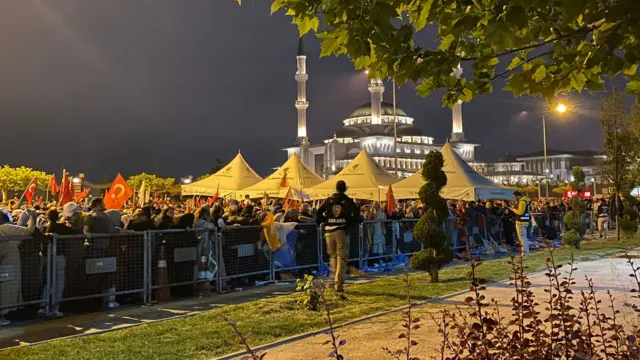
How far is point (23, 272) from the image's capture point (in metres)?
8.79

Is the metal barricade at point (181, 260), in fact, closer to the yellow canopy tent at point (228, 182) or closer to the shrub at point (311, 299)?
the shrub at point (311, 299)

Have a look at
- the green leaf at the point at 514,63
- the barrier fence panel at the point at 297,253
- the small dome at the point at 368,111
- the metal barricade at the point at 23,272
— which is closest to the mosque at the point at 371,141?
the small dome at the point at 368,111

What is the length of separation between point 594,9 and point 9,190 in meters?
59.8

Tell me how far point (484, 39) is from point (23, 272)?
Result: 26.0 feet

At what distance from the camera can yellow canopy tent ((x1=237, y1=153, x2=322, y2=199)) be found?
78.1 ft

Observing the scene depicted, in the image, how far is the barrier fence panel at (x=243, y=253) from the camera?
38.4 ft

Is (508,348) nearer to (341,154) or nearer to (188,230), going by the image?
(188,230)

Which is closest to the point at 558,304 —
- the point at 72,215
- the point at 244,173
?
the point at 72,215

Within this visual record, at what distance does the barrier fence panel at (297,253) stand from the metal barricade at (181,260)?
1.90 meters

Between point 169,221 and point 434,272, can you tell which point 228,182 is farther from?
point 434,272

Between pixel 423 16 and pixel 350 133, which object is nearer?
pixel 423 16

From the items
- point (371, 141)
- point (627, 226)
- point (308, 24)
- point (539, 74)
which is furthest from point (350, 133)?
point (308, 24)

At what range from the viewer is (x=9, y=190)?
2135 inches

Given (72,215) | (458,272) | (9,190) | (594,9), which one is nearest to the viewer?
(594,9)
